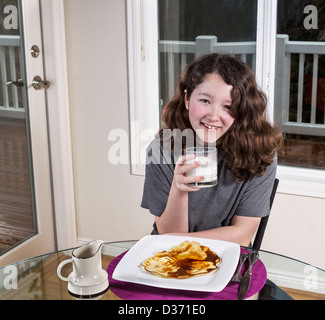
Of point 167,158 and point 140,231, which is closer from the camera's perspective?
point 167,158

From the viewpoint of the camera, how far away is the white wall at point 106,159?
106 inches

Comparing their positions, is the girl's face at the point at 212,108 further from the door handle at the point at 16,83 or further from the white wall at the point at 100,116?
the door handle at the point at 16,83

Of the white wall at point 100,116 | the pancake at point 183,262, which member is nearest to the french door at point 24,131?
the white wall at point 100,116

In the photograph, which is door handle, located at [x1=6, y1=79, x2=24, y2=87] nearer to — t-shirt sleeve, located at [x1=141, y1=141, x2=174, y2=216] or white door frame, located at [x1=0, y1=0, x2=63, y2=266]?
white door frame, located at [x1=0, y1=0, x2=63, y2=266]

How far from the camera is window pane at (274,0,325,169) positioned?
2543 mm

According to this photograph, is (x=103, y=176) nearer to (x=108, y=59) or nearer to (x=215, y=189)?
(x=108, y=59)

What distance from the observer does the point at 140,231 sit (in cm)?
305

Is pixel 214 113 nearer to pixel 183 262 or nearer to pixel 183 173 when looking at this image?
pixel 183 173

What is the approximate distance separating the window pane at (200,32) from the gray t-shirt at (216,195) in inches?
38.5
